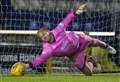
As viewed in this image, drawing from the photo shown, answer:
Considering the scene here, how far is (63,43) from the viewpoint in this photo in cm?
887

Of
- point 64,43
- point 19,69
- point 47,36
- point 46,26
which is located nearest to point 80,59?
point 64,43

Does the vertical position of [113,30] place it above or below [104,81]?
above

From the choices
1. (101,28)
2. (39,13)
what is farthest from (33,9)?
(101,28)

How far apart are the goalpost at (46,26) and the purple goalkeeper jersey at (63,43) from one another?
2.79 meters

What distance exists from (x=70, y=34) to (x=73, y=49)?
28 cm

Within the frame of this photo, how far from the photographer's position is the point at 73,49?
9.00 meters

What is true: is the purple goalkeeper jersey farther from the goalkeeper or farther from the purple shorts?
the purple shorts

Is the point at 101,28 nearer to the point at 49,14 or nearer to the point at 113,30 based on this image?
the point at 113,30

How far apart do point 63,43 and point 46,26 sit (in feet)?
10.6

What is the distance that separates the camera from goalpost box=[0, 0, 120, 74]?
11719 mm

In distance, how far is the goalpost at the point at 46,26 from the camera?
11719 millimetres

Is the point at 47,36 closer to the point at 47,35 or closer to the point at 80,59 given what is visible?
the point at 47,35

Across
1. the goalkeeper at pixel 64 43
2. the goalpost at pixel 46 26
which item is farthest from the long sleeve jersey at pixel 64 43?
the goalpost at pixel 46 26

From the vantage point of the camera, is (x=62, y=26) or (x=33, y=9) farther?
(x=33, y=9)
